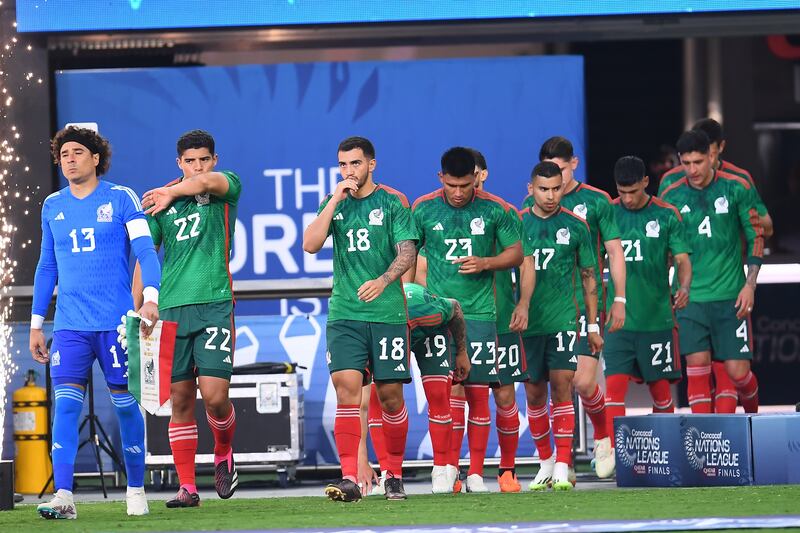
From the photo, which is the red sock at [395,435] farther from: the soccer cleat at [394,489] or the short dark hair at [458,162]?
the short dark hair at [458,162]

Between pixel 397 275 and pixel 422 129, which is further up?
pixel 422 129

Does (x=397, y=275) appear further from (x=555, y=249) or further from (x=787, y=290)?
(x=787, y=290)

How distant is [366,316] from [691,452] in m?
2.56

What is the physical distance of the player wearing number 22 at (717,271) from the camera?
12.5 metres

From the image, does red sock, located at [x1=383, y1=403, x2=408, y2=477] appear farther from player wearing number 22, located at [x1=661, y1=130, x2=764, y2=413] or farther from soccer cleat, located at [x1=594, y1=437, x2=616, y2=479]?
player wearing number 22, located at [x1=661, y1=130, x2=764, y2=413]

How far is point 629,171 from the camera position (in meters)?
12.1

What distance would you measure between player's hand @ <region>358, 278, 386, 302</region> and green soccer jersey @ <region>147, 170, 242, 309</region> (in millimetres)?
868

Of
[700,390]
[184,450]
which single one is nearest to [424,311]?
[184,450]

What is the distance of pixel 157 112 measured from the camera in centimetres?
1462

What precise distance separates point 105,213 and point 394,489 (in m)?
2.37

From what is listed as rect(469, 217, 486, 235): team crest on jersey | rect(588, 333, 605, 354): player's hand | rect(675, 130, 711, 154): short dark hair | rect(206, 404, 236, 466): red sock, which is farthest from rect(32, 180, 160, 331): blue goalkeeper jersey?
rect(675, 130, 711, 154): short dark hair

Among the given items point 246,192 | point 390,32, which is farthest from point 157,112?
point 390,32

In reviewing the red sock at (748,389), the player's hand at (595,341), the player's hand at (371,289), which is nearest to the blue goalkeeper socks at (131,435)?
the player's hand at (371,289)

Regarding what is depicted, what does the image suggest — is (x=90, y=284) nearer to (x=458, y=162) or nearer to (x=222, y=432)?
(x=222, y=432)
